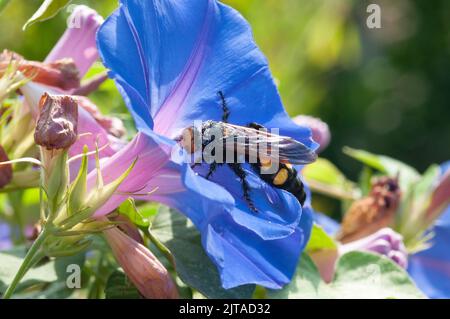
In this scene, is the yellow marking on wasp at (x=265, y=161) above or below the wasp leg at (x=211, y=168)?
above

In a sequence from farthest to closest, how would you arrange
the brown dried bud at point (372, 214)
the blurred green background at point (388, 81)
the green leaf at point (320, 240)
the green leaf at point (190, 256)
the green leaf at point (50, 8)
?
the blurred green background at point (388, 81) < the brown dried bud at point (372, 214) < the green leaf at point (320, 240) < the green leaf at point (190, 256) < the green leaf at point (50, 8)

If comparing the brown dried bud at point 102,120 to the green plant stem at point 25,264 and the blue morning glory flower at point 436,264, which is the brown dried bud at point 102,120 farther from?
the blue morning glory flower at point 436,264

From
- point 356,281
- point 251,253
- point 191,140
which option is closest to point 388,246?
point 356,281

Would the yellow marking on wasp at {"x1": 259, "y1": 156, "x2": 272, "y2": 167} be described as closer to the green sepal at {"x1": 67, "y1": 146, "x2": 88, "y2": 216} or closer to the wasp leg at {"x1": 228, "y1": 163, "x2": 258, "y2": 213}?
the wasp leg at {"x1": 228, "y1": 163, "x2": 258, "y2": 213}

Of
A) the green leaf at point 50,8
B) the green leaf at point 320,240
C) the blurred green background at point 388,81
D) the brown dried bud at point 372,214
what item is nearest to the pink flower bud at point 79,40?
the green leaf at point 50,8
